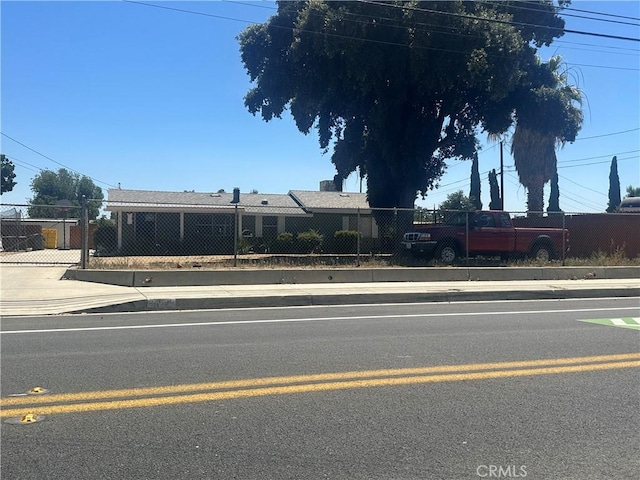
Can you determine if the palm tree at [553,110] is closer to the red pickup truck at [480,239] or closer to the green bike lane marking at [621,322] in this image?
the red pickup truck at [480,239]

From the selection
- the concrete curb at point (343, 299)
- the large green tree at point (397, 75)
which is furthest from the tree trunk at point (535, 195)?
the concrete curb at point (343, 299)

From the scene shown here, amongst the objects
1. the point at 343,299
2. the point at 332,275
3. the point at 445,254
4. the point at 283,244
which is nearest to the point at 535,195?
the point at 283,244

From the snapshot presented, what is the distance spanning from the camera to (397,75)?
72.6ft

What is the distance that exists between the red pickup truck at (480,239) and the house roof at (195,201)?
8412 mm

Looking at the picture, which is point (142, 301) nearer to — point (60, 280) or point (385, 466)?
point (60, 280)

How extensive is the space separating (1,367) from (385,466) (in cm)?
450

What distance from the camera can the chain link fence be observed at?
736 inches

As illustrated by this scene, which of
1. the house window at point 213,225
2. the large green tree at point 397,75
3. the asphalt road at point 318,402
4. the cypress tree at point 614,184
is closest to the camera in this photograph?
the asphalt road at point 318,402

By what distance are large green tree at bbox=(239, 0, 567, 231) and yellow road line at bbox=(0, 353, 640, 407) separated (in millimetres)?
14989

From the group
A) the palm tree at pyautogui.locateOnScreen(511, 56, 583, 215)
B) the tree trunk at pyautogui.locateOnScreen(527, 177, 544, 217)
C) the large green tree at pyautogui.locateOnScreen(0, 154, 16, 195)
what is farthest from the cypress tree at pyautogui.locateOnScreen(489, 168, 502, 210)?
the large green tree at pyautogui.locateOnScreen(0, 154, 16, 195)

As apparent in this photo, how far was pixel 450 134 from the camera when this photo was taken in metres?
26.0

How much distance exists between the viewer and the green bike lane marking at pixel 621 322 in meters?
9.07

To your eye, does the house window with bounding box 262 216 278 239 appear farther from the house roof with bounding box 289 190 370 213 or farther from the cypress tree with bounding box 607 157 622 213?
the cypress tree with bounding box 607 157 622 213

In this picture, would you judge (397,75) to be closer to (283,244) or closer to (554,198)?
(283,244)
